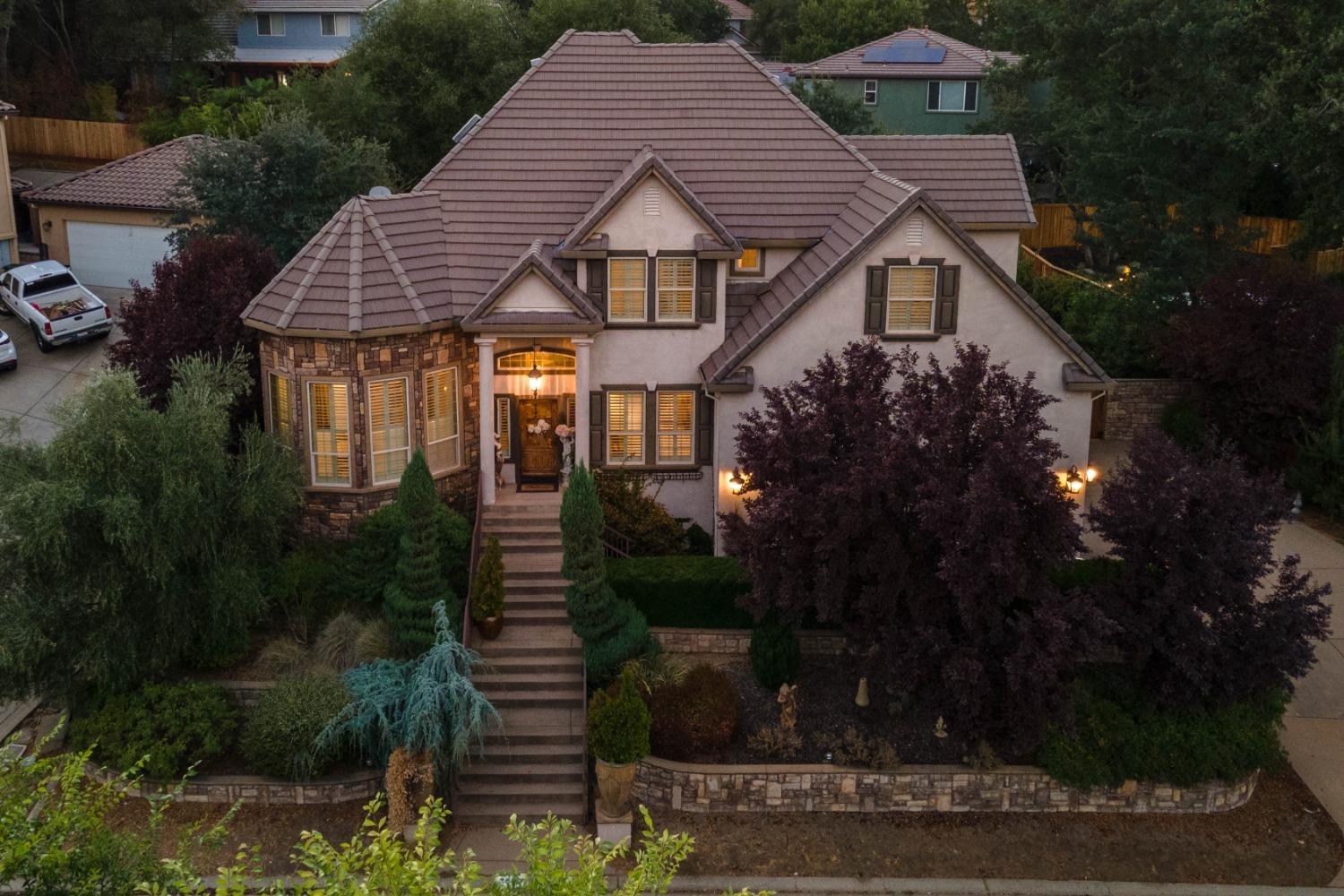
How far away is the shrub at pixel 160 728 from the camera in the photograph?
68.3 feet

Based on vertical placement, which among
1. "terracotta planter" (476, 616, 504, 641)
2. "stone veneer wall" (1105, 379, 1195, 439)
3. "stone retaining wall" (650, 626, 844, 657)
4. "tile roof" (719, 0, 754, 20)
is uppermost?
"tile roof" (719, 0, 754, 20)

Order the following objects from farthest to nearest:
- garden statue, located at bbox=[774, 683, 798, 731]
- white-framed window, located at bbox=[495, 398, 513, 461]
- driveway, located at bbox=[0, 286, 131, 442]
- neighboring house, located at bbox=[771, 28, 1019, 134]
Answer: neighboring house, located at bbox=[771, 28, 1019, 134] < driveway, located at bbox=[0, 286, 131, 442] < white-framed window, located at bbox=[495, 398, 513, 461] < garden statue, located at bbox=[774, 683, 798, 731]

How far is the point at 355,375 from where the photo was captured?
80.6 feet

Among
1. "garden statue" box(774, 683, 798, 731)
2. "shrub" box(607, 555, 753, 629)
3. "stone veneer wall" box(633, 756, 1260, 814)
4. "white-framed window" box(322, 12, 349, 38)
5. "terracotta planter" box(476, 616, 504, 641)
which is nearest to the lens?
"stone veneer wall" box(633, 756, 1260, 814)

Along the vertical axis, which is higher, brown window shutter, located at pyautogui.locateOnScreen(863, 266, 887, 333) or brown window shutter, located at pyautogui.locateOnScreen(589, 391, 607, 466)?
brown window shutter, located at pyautogui.locateOnScreen(863, 266, 887, 333)

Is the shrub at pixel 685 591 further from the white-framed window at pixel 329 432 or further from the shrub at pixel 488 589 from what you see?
the white-framed window at pixel 329 432

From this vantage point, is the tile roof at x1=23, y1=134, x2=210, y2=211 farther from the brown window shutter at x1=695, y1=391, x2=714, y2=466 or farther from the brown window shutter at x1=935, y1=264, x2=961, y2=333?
the brown window shutter at x1=935, y1=264, x2=961, y2=333

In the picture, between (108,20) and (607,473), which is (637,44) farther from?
(108,20)

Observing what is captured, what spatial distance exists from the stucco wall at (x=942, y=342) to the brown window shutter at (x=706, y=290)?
1463 mm

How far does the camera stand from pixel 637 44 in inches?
1153

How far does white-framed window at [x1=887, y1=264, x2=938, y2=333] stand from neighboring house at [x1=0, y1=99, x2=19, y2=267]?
2834cm

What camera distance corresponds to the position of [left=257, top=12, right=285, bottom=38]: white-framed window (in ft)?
200

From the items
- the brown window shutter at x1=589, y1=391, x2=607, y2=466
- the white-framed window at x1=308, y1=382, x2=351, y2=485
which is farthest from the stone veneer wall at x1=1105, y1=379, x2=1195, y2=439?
the white-framed window at x1=308, y1=382, x2=351, y2=485

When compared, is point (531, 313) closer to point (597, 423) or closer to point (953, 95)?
point (597, 423)
